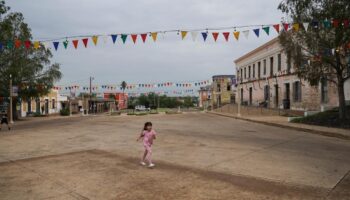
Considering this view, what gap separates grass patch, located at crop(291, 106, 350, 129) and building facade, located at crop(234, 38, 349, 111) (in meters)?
3.52

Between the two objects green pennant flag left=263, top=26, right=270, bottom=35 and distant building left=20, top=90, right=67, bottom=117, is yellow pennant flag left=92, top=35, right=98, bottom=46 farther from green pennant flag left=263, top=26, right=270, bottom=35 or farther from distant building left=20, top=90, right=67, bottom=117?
distant building left=20, top=90, right=67, bottom=117

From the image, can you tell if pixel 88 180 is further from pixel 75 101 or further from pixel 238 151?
pixel 75 101

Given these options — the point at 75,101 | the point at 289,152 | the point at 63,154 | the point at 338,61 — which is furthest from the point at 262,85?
the point at 75,101

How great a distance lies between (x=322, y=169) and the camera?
8.07m

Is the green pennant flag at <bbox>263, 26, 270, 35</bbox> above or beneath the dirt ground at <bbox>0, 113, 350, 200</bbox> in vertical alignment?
above

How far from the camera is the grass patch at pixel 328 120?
19678 millimetres

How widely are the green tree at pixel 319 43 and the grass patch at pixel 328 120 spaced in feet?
1.99

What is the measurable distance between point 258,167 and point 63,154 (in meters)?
5.70

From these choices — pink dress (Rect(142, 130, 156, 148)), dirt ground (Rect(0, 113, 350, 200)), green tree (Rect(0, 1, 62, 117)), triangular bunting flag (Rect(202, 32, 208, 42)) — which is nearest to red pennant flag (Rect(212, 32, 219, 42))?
triangular bunting flag (Rect(202, 32, 208, 42))

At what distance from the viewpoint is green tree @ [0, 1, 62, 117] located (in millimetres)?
34625

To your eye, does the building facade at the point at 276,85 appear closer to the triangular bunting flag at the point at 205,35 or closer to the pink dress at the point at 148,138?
the triangular bunting flag at the point at 205,35

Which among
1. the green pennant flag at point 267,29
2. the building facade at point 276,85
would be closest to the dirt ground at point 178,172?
the green pennant flag at point 267,29

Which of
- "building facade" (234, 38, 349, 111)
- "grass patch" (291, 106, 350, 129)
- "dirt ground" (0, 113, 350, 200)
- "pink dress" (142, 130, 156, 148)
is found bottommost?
"dirt ground" (0, 113, 350, 200)

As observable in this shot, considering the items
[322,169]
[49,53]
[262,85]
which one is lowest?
[322,169]
